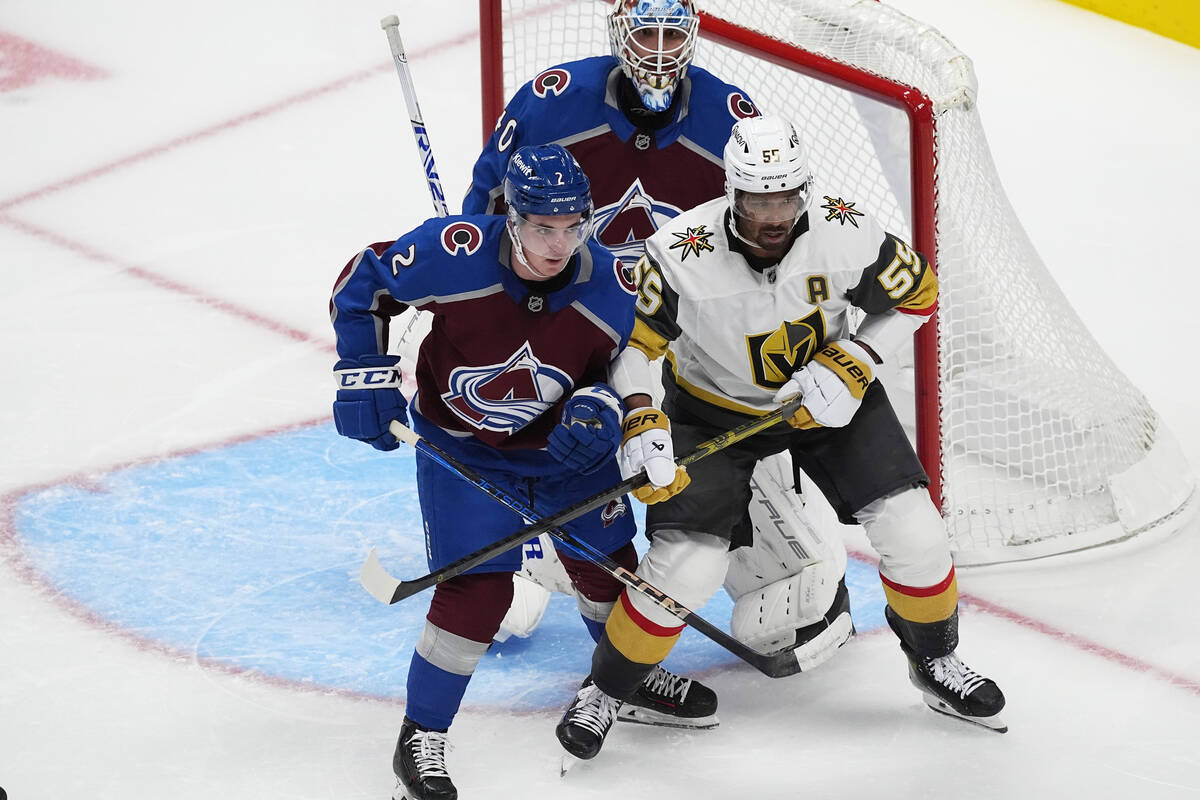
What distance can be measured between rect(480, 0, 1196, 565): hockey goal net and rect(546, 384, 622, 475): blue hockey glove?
969 mm

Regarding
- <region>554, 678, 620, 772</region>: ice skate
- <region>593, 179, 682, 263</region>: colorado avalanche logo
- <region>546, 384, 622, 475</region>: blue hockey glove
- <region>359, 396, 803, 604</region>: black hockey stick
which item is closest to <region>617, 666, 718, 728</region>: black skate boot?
<region>554, 678, 620, 772</region>: ice skate

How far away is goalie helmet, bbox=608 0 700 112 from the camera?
11.1 feet

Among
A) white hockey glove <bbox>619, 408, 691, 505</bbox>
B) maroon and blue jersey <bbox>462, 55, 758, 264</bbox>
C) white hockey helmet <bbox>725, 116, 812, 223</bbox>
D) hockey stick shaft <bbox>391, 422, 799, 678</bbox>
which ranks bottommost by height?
hockey stick shaft <bbox>391, 422, 799, 678</bbox>

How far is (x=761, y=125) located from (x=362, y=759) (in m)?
1.34

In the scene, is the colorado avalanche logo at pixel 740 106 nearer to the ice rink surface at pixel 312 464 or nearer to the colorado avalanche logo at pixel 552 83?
the colorado avalanche logo at pixel 552 83

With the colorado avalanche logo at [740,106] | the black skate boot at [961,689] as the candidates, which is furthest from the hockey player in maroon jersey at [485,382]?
the black skate boot at [961,689]

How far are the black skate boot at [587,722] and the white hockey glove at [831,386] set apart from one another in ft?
2.01

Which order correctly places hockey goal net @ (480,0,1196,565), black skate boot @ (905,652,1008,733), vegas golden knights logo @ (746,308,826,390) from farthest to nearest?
1. hockey goal net @ (480,0,1196,565)
2. black skate boot @ (905,652,1008,733)
3. vegas golden knights logo @ (746,308,826,390)

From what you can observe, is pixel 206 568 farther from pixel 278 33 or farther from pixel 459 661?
pixel 278 33

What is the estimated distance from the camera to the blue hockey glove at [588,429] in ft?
10.00

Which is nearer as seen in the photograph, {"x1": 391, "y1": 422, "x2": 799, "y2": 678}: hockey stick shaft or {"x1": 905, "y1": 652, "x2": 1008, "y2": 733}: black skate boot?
{"x1": 391, "y1": 422, "x2": 799, "y2": 678}: hockey stick shaft

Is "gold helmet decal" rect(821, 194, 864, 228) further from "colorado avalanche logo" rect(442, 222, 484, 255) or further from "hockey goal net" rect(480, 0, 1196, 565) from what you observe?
"colorado avalanche logo" rect(442, 222, 484, 255)

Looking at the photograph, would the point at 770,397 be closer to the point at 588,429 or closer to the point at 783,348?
the point at 783,348

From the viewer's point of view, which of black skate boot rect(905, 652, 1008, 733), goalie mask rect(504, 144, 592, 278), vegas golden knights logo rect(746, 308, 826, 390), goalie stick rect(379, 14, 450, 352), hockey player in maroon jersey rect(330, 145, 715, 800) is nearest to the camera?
goalie mask rect(504, 144, 592, 278)
